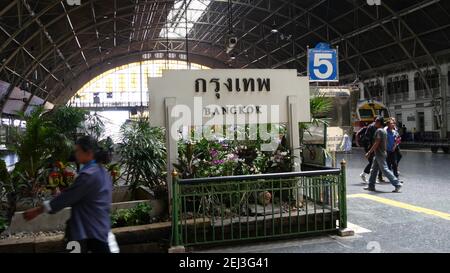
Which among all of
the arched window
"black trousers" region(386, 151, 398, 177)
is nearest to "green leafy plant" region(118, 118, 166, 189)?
"black trousers" region(386, 151, 398, 177)

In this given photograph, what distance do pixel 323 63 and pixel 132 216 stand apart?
4546 mm

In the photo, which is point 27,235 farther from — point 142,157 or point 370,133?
point 370,133

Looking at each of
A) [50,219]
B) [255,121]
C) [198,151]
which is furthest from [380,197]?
[50,219]

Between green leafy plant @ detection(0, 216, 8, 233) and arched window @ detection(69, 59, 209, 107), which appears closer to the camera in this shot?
green leafy plant @ detection(0, 216, 8, 233)

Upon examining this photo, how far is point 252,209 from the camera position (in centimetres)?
587

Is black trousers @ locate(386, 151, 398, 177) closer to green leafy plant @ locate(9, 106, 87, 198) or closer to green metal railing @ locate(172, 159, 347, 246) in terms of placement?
green metal railing @ locate(172, 159, 347, 246)

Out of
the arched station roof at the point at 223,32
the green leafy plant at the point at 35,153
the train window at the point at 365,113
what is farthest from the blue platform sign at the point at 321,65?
the train window at the point at 365,113

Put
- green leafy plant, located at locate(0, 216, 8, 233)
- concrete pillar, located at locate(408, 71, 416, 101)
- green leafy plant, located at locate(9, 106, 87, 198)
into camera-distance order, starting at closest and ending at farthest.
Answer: green leafy plant, located at locate(0, 216, 8, 233) < green leafy plant, located at locate(9, 106, 87, 198) < concrete pillar, located at locate(408, 71, 416, 101)

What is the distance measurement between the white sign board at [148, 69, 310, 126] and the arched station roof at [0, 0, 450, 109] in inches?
480

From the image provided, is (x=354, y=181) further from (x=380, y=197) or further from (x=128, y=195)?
(x=128, y=195)

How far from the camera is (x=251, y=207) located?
591 cm

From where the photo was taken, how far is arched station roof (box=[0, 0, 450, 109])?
24438 millimetres

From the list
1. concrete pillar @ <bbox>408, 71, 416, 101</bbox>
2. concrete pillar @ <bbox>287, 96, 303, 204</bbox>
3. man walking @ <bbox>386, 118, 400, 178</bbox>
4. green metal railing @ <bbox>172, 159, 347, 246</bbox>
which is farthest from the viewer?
concrete pillar @ <bbox>408, 71, 416, 101</bbox>

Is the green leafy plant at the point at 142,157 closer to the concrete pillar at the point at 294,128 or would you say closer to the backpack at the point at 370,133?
the concrete pillar at the point at 294,128
